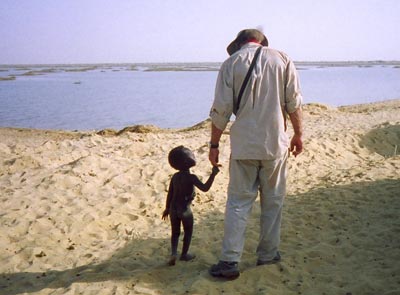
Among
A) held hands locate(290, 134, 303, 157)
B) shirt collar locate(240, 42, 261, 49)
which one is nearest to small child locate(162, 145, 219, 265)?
held hands locate(290, 134, 303, 157)

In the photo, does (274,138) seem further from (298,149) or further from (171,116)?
(171,116)

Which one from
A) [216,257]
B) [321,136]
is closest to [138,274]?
[216,257]

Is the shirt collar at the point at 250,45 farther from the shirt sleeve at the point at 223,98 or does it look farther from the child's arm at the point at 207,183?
the child's arm at the point at 207,183

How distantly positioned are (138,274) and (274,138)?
1.69 metres

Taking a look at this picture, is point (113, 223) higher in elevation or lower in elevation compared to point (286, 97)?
lower

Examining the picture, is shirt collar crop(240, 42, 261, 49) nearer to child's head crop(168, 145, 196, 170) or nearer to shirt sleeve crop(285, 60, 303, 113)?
shirt sleeve crop(285, 60, 303, 113)

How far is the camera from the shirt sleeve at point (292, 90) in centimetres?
321

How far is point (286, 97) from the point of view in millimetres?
3252

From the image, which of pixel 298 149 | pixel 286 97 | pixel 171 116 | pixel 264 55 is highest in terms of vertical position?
pixel 264 55

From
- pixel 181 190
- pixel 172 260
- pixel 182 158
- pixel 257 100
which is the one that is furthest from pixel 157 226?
pixel 257 100

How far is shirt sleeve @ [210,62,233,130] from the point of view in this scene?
10.4 feet

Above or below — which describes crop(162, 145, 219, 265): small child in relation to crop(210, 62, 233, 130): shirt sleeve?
below

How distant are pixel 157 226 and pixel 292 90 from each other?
2717 mm

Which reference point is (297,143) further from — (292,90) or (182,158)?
(182,158)
